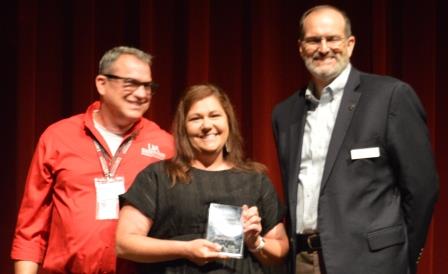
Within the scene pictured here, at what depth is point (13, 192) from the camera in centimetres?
374

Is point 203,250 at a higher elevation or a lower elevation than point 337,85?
lower

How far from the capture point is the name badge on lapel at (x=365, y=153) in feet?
7.89

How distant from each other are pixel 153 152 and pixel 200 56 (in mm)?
1169

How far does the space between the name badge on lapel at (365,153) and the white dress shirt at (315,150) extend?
12cm

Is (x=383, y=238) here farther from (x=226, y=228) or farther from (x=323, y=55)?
(x=323, y=55)

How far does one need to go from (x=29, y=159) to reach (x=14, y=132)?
0.19m

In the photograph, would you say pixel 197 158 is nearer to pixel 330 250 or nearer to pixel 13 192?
pixel 330 250

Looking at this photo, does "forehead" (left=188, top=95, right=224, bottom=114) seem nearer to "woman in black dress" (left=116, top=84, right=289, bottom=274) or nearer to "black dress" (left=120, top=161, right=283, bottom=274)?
"woman in black dress" (left=116, top=84, right=289, bottom=274)

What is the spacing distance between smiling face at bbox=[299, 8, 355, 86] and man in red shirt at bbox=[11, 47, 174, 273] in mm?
716

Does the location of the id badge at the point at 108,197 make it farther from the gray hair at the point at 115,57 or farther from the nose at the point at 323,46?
the nose at the point at 323,46

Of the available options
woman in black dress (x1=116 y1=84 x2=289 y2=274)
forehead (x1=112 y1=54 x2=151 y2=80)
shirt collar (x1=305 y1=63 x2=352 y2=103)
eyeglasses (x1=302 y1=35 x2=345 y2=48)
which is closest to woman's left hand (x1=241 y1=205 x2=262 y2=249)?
woman in black dress (x1=116 y1=84 x2=289 y2=274)

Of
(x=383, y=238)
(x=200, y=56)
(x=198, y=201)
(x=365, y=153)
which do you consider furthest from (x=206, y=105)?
(x=200, y=56)

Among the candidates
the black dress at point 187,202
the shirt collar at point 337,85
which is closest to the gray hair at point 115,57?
the black dress at point 187,202

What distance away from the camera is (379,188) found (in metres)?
2.41
